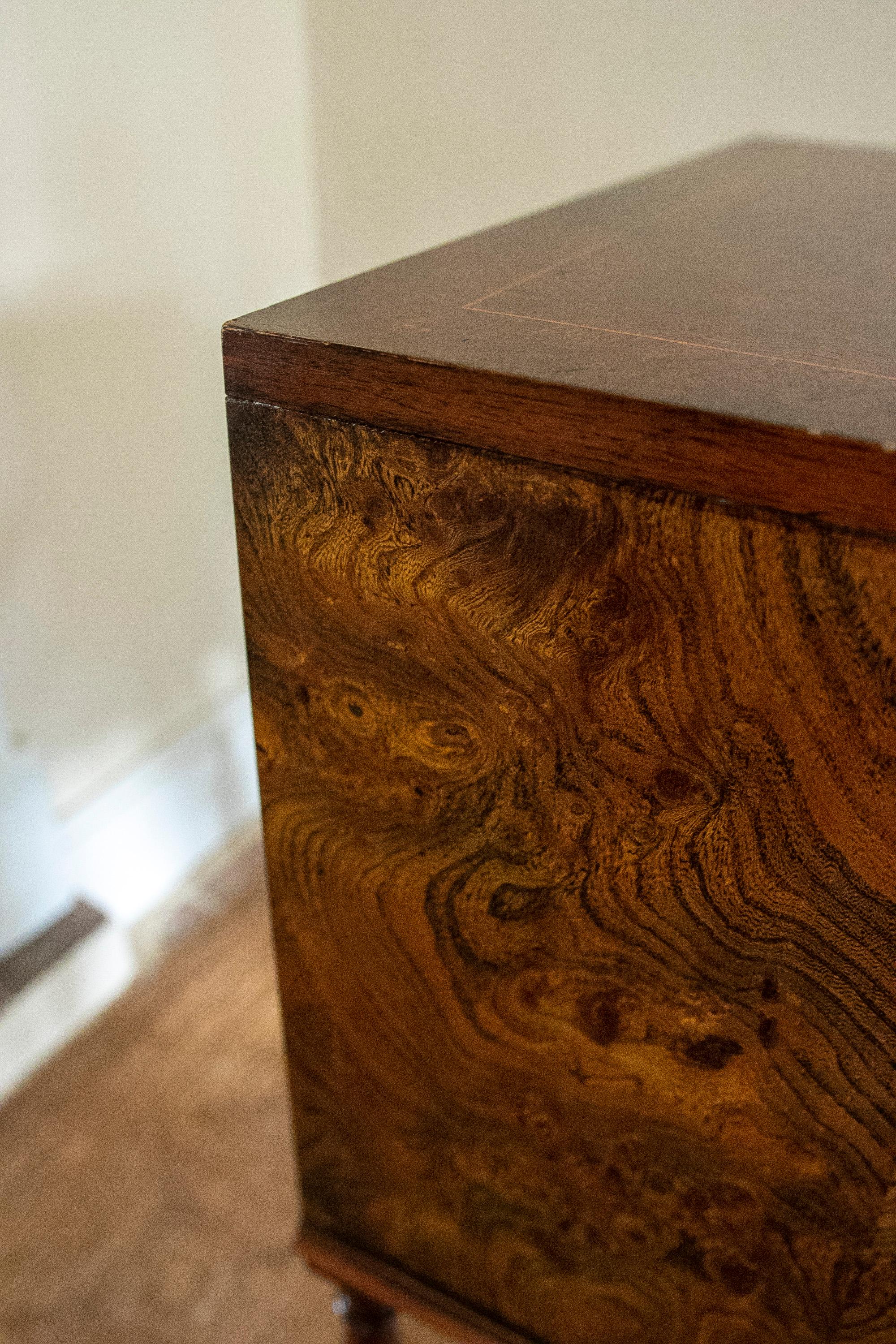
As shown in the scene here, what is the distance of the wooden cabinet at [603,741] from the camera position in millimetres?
384

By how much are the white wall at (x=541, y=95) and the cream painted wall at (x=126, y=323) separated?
7cm

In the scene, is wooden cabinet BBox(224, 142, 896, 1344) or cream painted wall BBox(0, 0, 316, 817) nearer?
wooden cabinet BBox(224, 142, 896, 1344)

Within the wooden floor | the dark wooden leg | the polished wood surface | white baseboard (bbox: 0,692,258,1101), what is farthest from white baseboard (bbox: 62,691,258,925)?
the polished wood surface

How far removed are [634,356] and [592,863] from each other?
0.21 m

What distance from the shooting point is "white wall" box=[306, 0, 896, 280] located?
95 centimetres

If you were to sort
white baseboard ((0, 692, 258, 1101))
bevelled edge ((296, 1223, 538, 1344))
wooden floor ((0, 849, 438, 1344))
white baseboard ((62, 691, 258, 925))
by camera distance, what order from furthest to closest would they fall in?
white baseboard ((62, 691, 258, 925)) → white baseboard ((0, 692, 258, 1101)) → wooden floor ((0, 849, 438, 1344)) → bevelled edge ((296, 1223, 538, 1344))

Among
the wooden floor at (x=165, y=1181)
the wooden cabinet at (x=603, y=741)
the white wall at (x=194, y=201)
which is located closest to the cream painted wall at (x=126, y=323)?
the white wall at (x=194, y=201)

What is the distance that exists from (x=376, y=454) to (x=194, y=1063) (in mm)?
859

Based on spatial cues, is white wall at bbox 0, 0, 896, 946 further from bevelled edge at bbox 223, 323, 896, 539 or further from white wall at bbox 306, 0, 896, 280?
bevelled edge at bbox 223, 323, 896, 539

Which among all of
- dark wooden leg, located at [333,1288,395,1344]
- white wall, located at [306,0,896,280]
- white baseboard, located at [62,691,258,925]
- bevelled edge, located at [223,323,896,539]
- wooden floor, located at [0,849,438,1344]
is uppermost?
white wall, located at [306,0,896,280]

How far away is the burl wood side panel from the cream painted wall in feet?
1.98

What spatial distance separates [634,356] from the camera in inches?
16.4

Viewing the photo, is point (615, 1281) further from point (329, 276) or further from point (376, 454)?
point (329, 276)

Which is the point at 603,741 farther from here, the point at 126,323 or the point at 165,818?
the point at 165,818
